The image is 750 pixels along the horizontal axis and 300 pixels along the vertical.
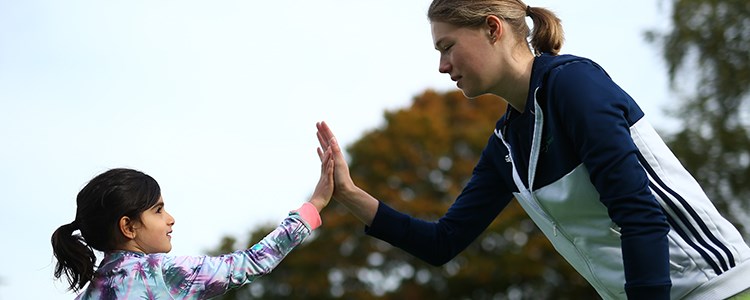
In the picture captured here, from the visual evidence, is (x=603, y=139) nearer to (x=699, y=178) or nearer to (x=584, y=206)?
(x=584, y=206)

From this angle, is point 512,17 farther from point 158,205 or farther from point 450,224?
point 158,205

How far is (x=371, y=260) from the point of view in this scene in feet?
108

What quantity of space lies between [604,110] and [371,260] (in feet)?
98.7

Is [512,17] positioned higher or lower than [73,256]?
higher

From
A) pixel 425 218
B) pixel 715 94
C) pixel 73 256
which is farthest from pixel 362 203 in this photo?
pixel 425 218

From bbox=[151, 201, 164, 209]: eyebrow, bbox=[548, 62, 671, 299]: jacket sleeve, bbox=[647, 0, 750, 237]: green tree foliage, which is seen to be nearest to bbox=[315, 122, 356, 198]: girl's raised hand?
bbox=[151, 201, 164, 209]: eyebrow

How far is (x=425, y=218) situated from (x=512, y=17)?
28.1 meters

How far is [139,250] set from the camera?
3986 millimetres

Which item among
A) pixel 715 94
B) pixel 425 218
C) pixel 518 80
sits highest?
pixel 518 80

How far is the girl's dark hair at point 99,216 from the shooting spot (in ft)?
13.1

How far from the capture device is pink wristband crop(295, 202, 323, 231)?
417 cm

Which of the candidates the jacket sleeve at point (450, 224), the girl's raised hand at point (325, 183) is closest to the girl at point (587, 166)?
the jacket sleeve at point (450, 224)

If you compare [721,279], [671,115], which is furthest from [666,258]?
[671,115]

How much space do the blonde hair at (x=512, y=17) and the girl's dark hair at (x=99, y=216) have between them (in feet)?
4.15
